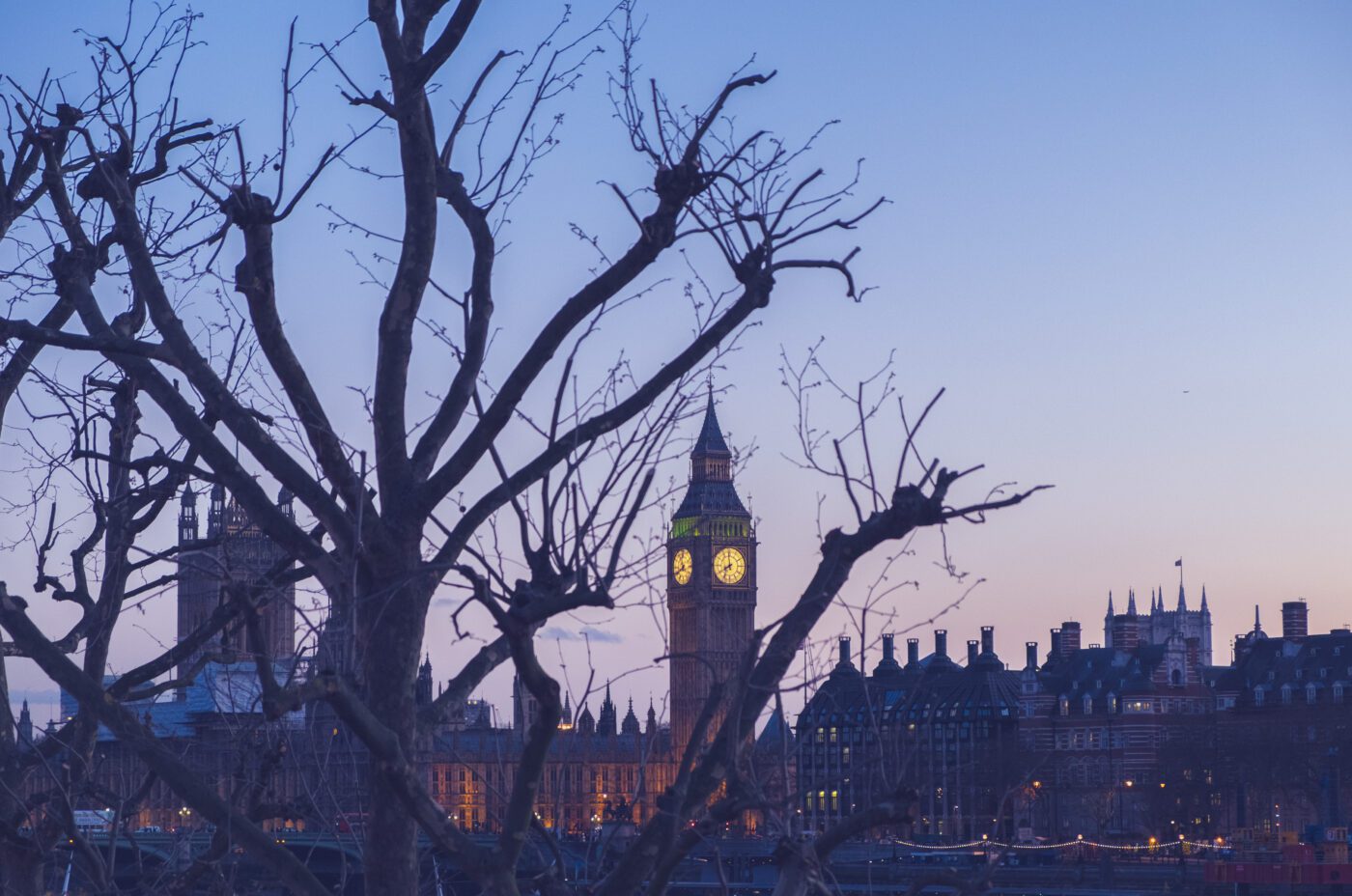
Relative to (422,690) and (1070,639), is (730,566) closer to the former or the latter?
(1070,639)

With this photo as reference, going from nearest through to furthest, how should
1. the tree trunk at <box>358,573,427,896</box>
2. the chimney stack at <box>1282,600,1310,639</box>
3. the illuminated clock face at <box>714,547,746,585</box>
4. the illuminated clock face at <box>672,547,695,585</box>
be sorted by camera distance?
the tree trunk at <box>358,573,427,896</box> → the illuminated clock face at <box>672,547,695,585</box> → the chimney stack at <box>1282,600,1310,639</box> → the illuminated clock face at <box>714,547,746,585</box>

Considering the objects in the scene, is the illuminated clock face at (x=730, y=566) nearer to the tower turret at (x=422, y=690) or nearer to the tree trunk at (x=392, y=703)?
the tower turret at (x=422, y=690)

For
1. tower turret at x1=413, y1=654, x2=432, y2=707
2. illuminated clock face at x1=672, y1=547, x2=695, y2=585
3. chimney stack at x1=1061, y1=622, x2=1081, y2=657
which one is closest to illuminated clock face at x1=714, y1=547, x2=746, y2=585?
illuminated clock face at x1=672, y1=547, x2=695, y2=585

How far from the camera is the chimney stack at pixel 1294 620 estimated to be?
77500 mm

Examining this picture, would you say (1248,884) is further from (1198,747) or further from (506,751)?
(506,751)

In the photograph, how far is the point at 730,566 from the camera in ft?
348

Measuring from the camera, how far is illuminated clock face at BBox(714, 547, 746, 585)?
344 ft

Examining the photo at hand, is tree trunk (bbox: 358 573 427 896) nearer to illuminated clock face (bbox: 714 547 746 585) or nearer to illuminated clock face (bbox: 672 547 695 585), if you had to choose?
illuminated clock face (bbox: 672 547 695 585)

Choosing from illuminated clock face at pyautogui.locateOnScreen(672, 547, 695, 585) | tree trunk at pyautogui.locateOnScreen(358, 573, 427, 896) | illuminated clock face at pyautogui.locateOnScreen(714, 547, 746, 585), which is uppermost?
illuminated clock face at pyautogui.locateOnScreen(714, 547, 746, 585)

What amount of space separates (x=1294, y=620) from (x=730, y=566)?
35728 mm

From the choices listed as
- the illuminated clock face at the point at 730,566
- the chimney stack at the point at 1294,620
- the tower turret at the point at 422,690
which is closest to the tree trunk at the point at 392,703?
the tower turret at the point at 422,690

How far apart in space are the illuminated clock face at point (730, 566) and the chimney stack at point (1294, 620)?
112 ft

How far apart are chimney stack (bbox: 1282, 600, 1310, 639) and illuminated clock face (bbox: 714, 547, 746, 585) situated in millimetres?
33986

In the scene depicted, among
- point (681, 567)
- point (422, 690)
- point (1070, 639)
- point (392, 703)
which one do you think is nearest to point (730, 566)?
point (1070, 639)
